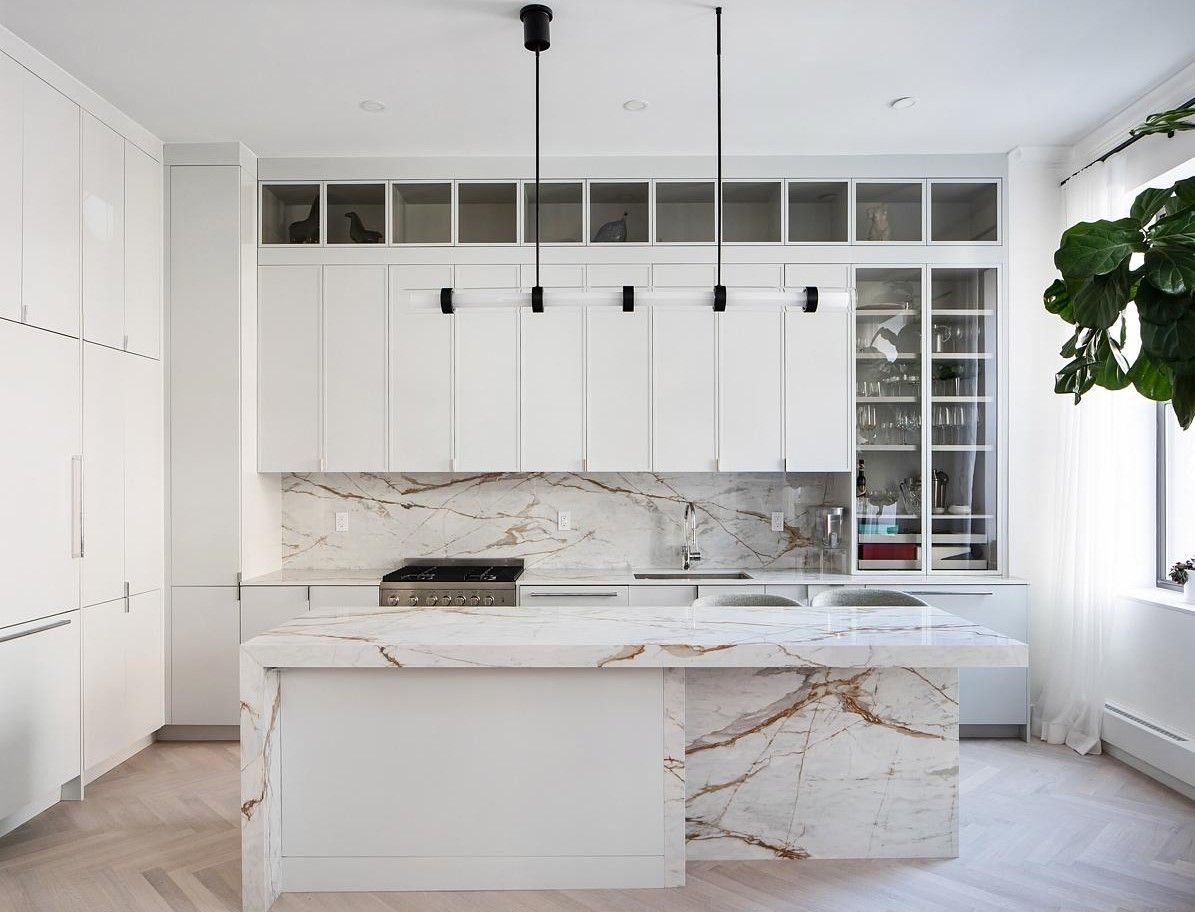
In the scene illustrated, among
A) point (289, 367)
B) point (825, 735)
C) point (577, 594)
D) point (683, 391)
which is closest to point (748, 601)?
point (825, 735)

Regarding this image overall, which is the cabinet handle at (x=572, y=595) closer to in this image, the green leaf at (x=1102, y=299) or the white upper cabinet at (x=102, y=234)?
the white upper cabinet at (x=102, y=234)

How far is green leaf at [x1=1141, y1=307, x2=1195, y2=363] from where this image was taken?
2139mm

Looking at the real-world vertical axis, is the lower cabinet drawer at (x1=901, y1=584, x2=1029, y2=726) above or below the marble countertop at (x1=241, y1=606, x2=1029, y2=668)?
below

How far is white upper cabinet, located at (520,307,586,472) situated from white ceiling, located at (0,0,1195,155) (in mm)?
915

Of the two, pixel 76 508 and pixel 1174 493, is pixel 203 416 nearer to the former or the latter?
pixel 76 508

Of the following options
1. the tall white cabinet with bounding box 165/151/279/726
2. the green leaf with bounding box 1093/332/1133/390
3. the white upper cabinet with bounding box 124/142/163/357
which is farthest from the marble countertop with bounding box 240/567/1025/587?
the green leaf with bounding box 1093/332/1133/390

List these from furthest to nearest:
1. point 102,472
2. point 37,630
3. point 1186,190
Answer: point 102,472, point 37,630, point 1186,190

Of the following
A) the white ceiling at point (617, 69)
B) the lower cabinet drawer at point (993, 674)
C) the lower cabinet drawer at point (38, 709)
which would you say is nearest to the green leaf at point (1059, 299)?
the white ceiling at point (617, 69)

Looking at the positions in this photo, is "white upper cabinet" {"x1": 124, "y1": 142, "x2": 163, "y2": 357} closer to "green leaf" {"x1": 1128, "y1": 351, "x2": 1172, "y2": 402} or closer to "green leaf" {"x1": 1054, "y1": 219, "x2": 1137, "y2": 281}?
"green leaf" {"x1": 1054, "y1": 219, "x2": 1137, "y2": 281}

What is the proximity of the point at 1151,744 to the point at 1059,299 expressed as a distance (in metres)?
2.19

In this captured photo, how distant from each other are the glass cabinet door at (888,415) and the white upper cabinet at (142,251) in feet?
11.8

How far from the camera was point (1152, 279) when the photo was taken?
2.16 m

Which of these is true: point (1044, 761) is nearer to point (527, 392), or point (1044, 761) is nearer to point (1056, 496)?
point (1056, 496)

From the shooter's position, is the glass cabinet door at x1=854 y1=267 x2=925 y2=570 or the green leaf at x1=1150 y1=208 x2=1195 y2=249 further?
the glass cabinet door at x1=854 y1=267 x2=925 y2=570
